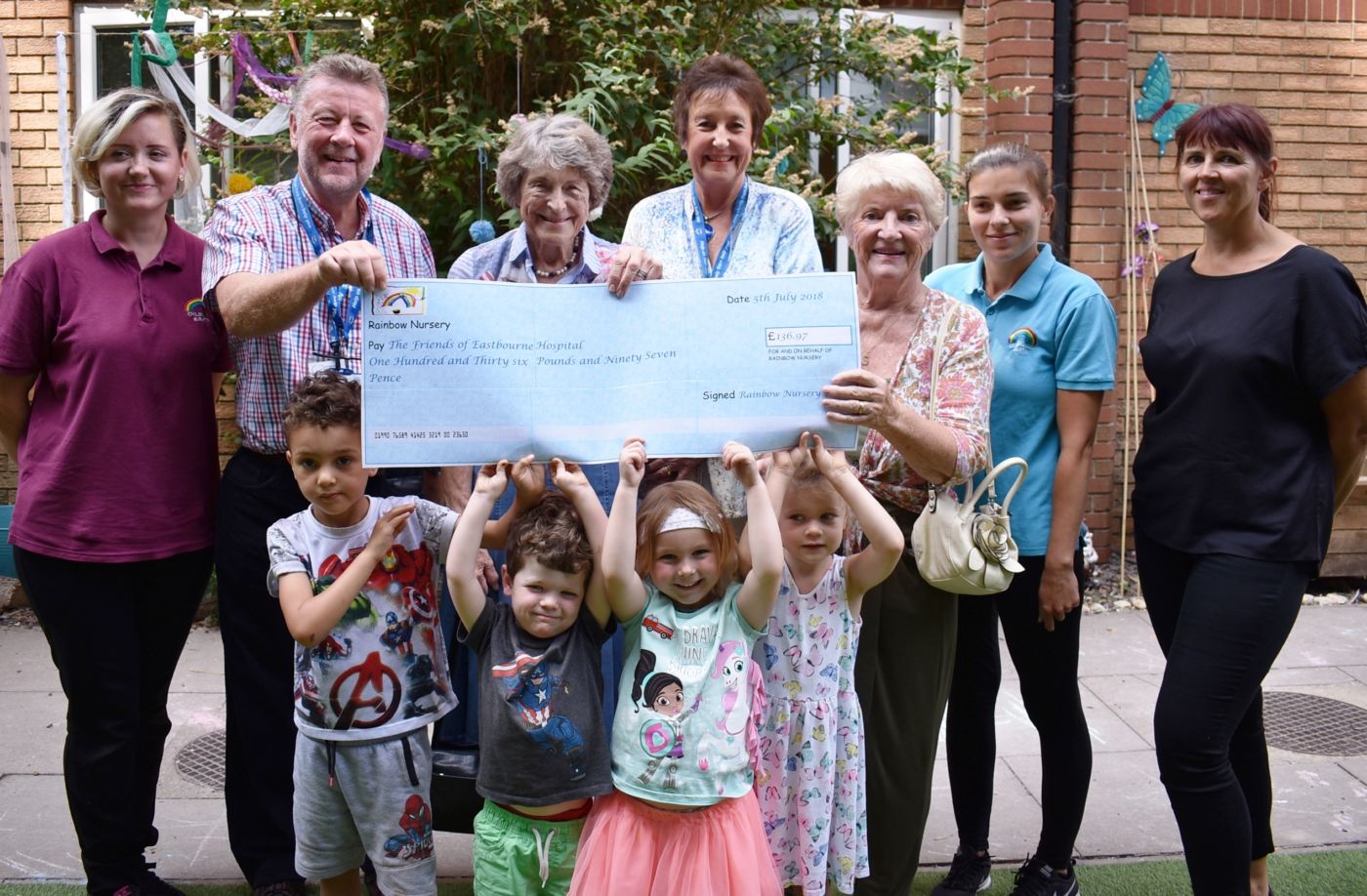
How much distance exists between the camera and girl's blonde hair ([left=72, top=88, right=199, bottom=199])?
299cm

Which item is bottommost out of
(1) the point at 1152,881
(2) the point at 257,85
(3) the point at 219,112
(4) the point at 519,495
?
(1) the point at 1152,881

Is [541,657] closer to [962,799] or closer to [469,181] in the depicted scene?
[962,799]

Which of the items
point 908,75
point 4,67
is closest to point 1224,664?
point 908,75

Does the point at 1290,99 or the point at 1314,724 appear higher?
the point at 1290,99

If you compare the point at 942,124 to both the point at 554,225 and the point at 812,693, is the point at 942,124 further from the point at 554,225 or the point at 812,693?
the point at 812,693

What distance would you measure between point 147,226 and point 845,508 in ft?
6.39

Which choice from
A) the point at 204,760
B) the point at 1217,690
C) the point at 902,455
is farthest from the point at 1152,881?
the point at 204,760

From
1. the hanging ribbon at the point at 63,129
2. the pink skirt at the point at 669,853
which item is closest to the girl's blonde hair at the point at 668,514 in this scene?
the pink skirt at the point at 669,853

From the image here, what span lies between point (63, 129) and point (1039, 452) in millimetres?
5356

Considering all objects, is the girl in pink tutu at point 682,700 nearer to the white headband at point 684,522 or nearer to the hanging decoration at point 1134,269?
the white headband at point 684,522

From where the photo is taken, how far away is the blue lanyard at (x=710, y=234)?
120 inches

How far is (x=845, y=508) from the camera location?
9.45 feet

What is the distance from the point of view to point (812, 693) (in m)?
2.84

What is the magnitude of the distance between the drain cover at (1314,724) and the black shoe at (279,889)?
363 centimetres
